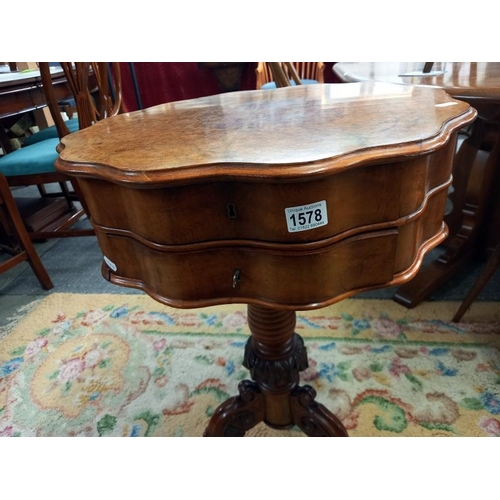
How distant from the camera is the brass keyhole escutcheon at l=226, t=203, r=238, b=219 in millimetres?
456


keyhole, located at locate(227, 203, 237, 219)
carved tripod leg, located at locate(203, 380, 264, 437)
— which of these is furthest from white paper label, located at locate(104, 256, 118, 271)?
carved tripod leg, located at locate(203, 380, 264, 437)

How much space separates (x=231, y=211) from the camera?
1.51 feet

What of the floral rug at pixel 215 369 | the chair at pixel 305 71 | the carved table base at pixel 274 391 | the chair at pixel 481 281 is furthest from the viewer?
the chair at pixel 305 71

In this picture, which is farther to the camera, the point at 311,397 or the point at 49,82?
the point at 49,82

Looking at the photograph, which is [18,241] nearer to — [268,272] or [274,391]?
[274,391]

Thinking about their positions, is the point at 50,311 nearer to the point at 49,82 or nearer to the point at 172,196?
the point at 49,82

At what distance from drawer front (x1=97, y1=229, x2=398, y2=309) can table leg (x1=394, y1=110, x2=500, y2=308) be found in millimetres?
830

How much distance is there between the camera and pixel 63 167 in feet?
1.69

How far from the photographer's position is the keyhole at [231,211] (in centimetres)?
46

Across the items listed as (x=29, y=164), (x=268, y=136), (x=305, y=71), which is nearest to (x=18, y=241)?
(x=29, y=164)

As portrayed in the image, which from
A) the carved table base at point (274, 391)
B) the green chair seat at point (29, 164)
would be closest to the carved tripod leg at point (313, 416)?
the carved table base at point (274, 391)

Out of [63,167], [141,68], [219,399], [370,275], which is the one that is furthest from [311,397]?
[141,68]

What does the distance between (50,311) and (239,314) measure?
2.31ft

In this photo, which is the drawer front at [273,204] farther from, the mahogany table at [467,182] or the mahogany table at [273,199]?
the mahogany table at [467,182]
